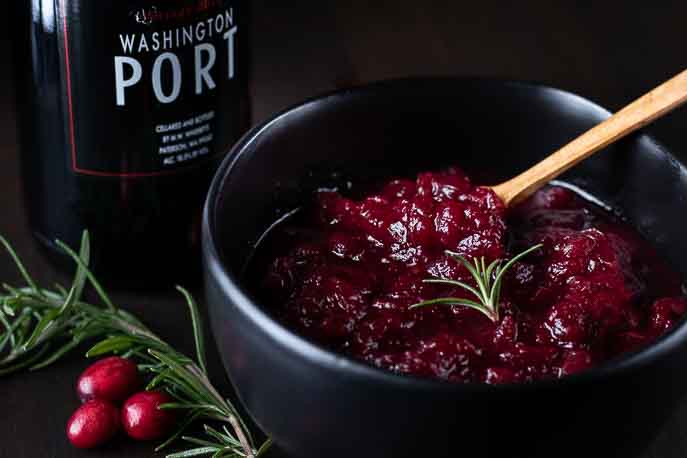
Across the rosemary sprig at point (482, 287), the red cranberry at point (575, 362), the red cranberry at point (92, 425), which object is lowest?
the red cranberry at point (92, 425)

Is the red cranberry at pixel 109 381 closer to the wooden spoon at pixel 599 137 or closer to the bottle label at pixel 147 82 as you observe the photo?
the bottle label at pixel 147 82

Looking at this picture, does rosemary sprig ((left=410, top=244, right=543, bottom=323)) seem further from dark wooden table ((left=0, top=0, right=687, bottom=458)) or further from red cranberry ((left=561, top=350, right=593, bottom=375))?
dark wooden table ((left=0, top=0, right=687, bottom=458))

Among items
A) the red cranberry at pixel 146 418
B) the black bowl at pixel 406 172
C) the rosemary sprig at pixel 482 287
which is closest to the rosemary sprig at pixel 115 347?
the red cranberry at pixel 146 418

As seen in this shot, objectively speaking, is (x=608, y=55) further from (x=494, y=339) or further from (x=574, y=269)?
(x=494, y=339)

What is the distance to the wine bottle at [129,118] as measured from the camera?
1.51 meters

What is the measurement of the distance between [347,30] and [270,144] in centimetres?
88

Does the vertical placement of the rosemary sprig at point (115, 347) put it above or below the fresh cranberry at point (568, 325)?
below

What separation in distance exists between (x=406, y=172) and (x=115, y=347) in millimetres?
460

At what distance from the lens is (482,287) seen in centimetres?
128

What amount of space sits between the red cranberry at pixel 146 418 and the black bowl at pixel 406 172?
188mm

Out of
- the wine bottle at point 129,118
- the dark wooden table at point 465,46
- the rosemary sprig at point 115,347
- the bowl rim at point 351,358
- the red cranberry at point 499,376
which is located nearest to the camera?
the bowl rim at point 351,358

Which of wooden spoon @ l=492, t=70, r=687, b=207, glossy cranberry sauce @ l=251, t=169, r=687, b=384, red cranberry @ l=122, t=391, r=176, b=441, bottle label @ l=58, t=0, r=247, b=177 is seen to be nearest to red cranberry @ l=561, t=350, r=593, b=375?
glossy cranberry sauce @ l=251, t=169, r=687, b=384

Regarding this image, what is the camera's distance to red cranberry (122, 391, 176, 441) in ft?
4.62

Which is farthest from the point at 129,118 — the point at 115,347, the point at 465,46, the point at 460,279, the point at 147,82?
the point at 465,46
